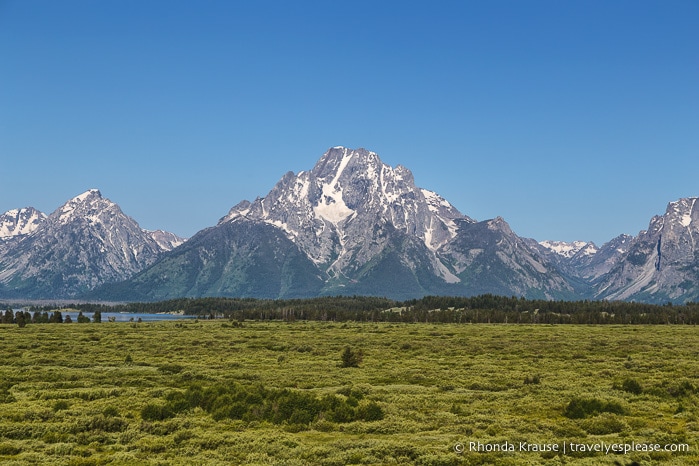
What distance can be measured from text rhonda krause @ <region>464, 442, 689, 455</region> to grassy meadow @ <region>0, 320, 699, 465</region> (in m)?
0.16

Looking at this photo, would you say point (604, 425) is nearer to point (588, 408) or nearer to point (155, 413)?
point (588, 408)

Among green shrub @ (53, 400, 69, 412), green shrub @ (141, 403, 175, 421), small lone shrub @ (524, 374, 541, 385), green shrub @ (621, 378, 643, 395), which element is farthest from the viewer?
small lone shrub @ (524, 374, 541, 385)

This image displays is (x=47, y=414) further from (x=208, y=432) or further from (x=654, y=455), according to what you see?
(x=654, y=455)

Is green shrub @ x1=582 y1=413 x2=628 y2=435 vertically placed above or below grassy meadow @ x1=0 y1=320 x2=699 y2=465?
above

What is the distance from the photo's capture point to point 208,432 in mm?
34344

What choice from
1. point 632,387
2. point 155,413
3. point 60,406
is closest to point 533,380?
point 632,387

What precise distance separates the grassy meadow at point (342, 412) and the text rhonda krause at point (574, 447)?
0.51 feet

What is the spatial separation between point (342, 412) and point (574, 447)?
14800 millimetres

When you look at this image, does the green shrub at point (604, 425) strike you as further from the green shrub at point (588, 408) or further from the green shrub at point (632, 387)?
the green shrub at point (632, 387)

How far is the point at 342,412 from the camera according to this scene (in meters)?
39.0

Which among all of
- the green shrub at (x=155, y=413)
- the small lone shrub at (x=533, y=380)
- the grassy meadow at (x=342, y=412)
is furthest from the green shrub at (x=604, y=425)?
the green shrub at (x=155, y=413)

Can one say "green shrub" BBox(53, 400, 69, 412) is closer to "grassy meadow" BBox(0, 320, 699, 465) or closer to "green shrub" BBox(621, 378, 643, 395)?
"grassy meadow" BBox(0, 320, 699, 465)

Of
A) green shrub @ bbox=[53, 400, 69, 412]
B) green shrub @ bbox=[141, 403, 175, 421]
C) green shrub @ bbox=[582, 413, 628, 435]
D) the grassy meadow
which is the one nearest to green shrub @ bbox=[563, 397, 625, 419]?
the grassy meadow

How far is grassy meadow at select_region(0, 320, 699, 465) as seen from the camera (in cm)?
2933
